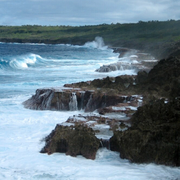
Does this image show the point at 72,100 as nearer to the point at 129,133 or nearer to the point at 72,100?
the point at 72,100

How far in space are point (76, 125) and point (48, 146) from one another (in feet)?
3.45

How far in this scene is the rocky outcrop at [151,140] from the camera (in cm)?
897

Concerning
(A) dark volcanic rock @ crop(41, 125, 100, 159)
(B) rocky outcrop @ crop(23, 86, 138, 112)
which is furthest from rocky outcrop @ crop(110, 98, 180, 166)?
(B) rocky outcrop @ crop(23, 86, 138, 112)

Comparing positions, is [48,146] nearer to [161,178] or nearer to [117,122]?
[117,122]

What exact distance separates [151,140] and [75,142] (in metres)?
1.99

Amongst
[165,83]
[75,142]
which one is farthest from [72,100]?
[75,142]

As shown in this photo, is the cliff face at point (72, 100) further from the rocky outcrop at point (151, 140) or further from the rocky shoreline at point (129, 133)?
the rocky outcrop at point (151, 140)

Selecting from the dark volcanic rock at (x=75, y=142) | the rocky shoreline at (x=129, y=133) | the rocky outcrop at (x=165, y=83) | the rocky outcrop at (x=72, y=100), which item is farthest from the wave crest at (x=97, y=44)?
the dark volcanic rock at (x=75, y=142)

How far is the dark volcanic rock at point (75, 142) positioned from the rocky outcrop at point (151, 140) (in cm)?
60

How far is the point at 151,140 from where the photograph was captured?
9.34 metres

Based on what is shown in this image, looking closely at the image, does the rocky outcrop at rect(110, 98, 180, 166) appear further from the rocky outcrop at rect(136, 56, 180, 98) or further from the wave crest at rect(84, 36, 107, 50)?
the wave crest at rect(84, 36, 107, 50)

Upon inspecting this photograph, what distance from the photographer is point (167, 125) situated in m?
9.70

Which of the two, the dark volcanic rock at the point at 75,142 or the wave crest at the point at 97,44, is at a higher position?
the wave crest at the point at 97,44

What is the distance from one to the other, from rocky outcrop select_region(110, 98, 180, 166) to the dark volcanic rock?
60 centimetres
